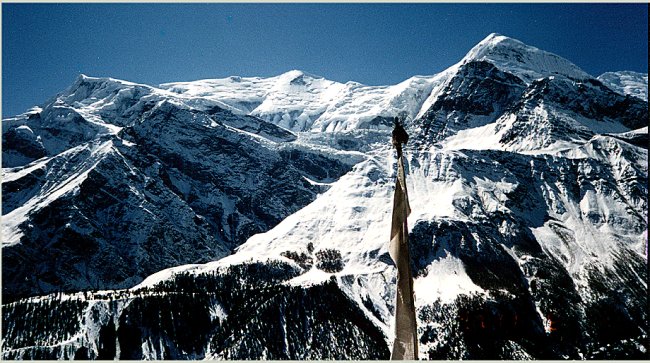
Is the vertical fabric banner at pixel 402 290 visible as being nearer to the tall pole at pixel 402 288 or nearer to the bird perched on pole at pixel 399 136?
the tall pole at pixel 402 288

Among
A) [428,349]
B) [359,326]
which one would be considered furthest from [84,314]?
[428,349]

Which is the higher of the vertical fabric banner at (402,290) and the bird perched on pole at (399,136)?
the bird perched on pole at (399,136)

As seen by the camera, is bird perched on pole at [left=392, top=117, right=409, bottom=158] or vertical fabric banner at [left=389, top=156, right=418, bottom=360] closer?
vertical fabric banner at [left=389, top=156, right=418, bottom=360]

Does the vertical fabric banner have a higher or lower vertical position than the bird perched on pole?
lower

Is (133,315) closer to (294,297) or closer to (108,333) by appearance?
(108,333)

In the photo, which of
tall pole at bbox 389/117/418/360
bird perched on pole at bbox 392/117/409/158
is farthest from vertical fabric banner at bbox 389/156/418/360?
bird perched on pole at bbox 392/117/409/158

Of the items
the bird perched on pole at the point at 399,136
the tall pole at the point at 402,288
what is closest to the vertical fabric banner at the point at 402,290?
the tall pole at the point at 402,288

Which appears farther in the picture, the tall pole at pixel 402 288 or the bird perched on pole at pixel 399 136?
the bird perched on pole at pixel 399 136

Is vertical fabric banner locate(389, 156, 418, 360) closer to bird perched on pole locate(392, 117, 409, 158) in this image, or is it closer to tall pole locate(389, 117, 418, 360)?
tall pole locate(389, 117, 418, 360)
